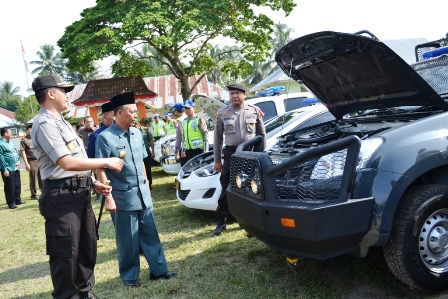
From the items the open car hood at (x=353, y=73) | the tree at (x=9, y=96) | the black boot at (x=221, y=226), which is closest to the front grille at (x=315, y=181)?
the open car hood at (x=353, y=73)

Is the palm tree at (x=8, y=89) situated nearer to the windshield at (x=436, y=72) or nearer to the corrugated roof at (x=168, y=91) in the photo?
the corrugated roof at (x=168, y=91)

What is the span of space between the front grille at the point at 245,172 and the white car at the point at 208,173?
2.09 meters

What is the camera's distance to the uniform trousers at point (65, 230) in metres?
3.21

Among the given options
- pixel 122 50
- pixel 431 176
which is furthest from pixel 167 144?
pixel 122 50

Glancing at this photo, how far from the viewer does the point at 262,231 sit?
3.07 metres

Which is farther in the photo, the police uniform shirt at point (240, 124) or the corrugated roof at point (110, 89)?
the corrugated roof at point (110, 89)

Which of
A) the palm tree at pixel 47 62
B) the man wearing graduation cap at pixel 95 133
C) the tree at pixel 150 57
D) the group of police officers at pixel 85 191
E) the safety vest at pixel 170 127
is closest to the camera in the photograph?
the group of police officers at pixel 85 191

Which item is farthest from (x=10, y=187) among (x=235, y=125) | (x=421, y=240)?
(x=421, y=240)

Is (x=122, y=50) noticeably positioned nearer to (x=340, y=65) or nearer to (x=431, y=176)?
(x=340, y=65)

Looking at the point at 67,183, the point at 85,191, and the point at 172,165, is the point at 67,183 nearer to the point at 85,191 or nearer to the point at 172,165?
the point at 85,191

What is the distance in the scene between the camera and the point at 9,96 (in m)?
82.2

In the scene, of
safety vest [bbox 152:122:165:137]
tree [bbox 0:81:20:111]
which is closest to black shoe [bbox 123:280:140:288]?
safety vest [bbox 152:122:165:137]

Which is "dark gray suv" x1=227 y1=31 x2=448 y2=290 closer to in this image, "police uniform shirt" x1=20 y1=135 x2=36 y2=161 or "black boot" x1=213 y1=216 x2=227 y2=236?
"black boot" x1=213 y1=216 x2=227 y2=236

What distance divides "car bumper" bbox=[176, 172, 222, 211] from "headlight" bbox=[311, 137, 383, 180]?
289cm
